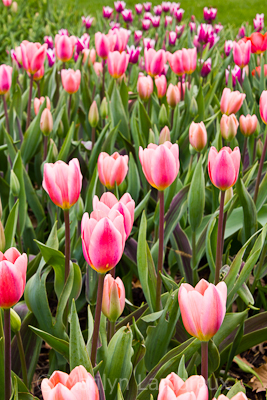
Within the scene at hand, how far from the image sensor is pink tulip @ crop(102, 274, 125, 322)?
2.66 feet

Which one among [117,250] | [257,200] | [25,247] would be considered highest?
Answer: [117,250]

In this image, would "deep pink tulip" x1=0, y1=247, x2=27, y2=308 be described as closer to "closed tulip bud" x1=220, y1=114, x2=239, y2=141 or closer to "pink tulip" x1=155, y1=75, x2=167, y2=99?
"closed tulip bud" x1=220, y1=114, x2=239, y2=141

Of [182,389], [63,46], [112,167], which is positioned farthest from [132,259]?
[63,46]

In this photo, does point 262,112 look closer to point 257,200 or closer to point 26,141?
point 257,200

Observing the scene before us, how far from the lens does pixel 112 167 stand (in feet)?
3.74

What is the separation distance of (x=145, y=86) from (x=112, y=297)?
1411 millimetres

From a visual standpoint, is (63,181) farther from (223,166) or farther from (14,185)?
(14,185)

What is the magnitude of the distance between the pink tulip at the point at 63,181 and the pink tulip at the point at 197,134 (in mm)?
585

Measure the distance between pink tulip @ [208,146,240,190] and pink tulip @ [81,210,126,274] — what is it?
1.16 feet

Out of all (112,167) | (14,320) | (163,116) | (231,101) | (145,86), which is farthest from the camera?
(145,86)

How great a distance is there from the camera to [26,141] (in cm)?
181

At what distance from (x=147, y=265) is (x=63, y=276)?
25cm

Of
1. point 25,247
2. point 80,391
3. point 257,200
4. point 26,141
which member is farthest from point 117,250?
point 26,141

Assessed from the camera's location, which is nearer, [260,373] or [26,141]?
[260,373]
